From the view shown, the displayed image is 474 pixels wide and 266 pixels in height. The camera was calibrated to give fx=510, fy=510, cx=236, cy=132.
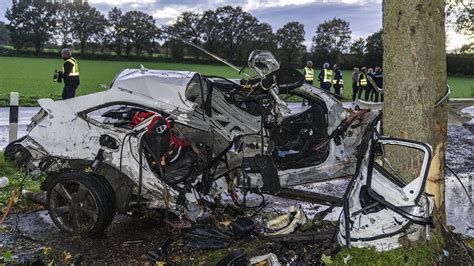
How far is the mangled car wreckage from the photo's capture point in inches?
149

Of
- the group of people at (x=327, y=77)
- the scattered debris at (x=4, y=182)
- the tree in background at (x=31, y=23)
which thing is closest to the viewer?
the scattered debris at (x=4, y=182)

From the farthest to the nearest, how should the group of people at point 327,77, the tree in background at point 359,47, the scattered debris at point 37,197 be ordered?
the tree in background at point 359,47 → the group of people at point 327,77 → the scattered debris at point 37,197

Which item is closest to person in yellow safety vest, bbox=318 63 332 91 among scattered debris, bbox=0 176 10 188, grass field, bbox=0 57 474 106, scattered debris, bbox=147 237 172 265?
grass field, bbox=0 57 474 106

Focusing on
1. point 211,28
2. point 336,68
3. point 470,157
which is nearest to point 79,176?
point 470,157

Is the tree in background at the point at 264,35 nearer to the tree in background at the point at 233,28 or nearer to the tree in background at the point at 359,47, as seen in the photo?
the tree in background at the point at 233,28

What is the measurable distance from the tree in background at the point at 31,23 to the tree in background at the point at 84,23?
398 cm

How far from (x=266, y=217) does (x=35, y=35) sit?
3307 inches

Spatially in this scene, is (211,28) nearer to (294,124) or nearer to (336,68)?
(336,68)

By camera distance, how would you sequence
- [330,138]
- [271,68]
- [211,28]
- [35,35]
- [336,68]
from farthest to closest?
[35,35]
[211,28]
[336,68]
[330,138]
[271,68]

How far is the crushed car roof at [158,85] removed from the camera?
4.84 m

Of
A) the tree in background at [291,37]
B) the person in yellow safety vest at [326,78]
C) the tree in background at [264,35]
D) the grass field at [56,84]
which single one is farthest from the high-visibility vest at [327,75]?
the tree in background at [264,35]

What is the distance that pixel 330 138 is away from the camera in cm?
631

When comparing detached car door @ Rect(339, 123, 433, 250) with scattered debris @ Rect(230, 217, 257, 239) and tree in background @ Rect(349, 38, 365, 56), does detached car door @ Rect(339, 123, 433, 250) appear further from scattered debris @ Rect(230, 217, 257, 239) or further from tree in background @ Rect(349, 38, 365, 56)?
tree in background @ Rect(349, 38, 365, 56)

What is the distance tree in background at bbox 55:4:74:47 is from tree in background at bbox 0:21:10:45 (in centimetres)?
854
